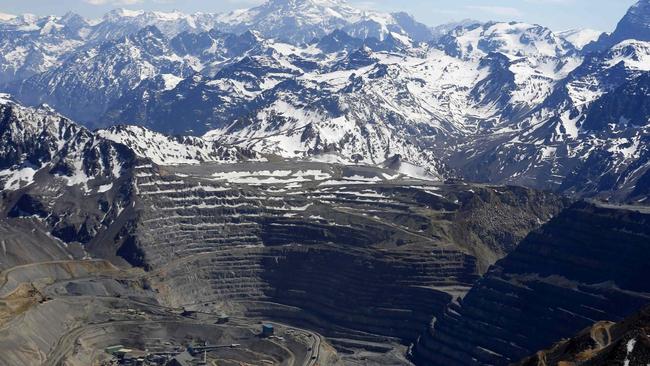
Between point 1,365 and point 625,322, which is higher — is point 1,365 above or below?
below

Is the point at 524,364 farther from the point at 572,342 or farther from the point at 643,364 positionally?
the point at 643,364

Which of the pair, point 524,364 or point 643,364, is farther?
point 524,364

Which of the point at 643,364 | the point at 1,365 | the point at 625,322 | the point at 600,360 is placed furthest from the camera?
the point at 1,365

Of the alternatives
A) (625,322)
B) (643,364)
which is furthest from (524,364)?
(643,364)

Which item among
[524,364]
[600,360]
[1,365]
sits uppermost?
[600,360]

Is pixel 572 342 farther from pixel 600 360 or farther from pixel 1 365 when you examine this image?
pixel 1 365

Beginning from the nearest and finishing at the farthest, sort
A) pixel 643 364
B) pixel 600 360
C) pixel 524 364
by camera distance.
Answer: pixel 643 364 → pixel 600 360 → pixel 524 364
